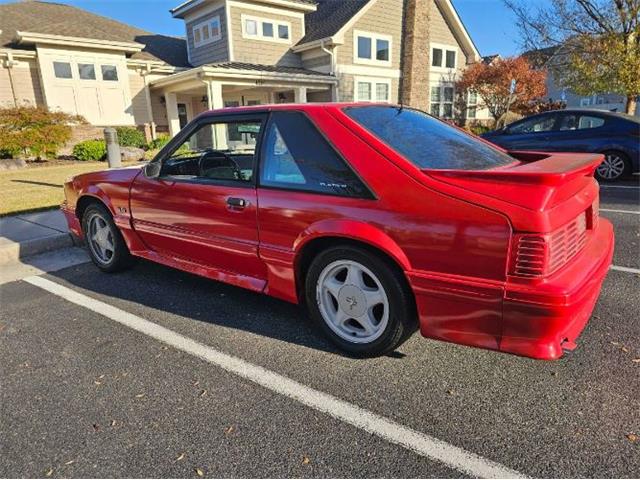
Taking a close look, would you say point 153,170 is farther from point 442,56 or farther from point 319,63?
point 442,56

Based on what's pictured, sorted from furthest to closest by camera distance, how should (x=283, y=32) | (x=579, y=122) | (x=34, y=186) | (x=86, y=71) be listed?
(x=283, y=32) → (x=86, y=71) → (x=34, y=186) → (x=579, y=122)

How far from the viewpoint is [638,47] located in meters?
11.9

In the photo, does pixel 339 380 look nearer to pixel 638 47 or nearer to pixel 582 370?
pixel 582 370

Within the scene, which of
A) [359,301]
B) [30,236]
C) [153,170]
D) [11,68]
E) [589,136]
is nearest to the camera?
[359,301]

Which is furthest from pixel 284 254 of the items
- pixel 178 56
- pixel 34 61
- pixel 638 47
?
pixel 178 56

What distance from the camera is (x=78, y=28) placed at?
18.8 m

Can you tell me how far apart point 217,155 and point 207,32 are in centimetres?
1913

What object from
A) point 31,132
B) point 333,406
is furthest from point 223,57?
point 333,406

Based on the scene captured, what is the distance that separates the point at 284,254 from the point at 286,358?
67cm

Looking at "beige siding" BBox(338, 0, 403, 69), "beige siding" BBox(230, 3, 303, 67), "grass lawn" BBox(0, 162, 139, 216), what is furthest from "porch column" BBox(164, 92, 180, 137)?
"beige siding" BBox(338, 0, 403, 69)

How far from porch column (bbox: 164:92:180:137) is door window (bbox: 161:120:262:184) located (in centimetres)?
1769

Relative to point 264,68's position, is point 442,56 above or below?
above

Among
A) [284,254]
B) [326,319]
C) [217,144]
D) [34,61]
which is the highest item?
[34,61]

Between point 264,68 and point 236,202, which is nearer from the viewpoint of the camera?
point 236,202
